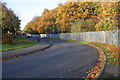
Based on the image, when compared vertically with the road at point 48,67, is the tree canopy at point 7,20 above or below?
above

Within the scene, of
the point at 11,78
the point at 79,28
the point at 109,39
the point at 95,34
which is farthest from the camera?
the point at 79,28

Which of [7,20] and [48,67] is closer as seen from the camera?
[48,67]

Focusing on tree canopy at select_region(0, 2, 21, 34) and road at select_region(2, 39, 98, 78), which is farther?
tree canopy at select_region(0, 2, 21, 34)

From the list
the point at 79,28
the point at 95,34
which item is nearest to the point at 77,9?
the point at 79,28

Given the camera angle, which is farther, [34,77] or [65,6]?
[65,6]

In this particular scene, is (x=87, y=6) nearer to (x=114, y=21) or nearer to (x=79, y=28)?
(x=79, y=28)

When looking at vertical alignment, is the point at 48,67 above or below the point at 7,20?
below

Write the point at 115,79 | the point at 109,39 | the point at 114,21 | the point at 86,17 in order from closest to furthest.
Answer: the point at 115,79, the point at 114,21, the point at 109,39, the point at 86,17

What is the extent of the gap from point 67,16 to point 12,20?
17334 mm

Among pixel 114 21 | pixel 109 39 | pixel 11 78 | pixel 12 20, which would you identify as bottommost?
pixel 11 78

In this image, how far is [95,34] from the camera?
21828 mm

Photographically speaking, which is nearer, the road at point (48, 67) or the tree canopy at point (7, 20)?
the road at point (48, 67)

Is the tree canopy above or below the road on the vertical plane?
above

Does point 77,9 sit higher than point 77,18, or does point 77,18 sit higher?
point 77,9
